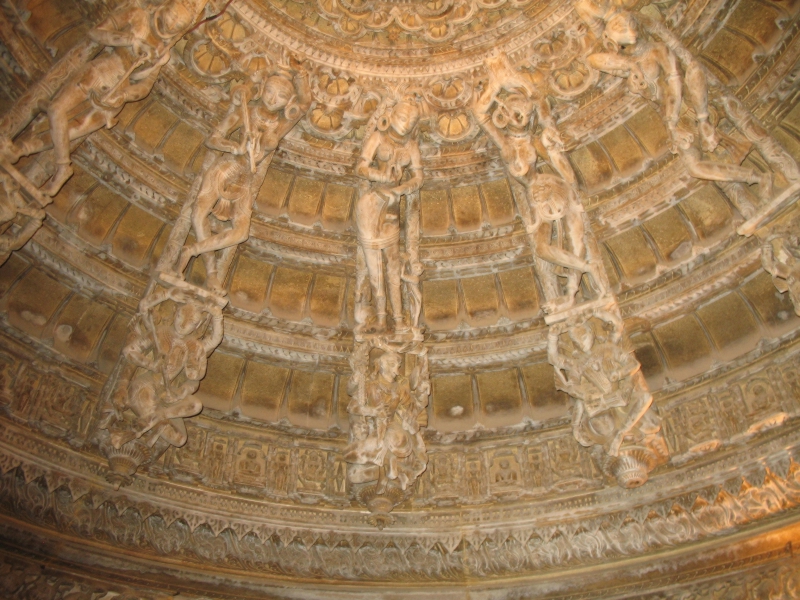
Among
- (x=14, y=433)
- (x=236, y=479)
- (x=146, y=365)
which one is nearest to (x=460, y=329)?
(x=236, y=479)

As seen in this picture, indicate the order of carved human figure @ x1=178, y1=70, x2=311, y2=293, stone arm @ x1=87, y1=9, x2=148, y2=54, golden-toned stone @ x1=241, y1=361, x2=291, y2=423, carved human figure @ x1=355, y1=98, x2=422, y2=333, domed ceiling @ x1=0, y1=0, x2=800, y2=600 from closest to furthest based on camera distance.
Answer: domed ceiling @ x1=0, y1=0, x2=800, y2=600
stone arm @ x1=87, y1=9, x2=148, y2=54
carved human figure @ x1=178, y1=70, x2=311, y2=293
carved human figure @ x1=355, y1=98, x2=422, y2=333
golden-toned stone @ x1=241, y1=361, x2=291, y2=423

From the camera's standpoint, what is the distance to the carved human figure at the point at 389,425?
411 inches

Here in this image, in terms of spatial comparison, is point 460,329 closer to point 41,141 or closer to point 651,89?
point 651,89

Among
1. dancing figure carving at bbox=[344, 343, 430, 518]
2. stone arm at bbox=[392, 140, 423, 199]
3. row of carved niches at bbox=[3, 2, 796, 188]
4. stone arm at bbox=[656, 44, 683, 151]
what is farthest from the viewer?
stone arm at bbox=[392, 140, 423, 199]

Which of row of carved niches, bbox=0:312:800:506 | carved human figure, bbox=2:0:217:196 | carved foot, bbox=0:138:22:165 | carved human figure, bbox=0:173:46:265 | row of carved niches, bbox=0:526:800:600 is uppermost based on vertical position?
carved human figure, bbox=2:0:217:196

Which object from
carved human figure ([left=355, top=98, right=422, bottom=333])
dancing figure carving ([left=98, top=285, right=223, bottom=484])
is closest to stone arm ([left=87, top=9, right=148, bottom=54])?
dancing figure carving ([left=98, top=285, right=223, bottom=484])

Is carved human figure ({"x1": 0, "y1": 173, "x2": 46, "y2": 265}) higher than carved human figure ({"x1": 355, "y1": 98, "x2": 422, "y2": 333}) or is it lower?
lower

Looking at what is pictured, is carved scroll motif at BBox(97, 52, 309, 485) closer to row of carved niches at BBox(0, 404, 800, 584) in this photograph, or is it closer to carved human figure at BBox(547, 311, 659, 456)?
row of carved niches at BBox(0, 404, 800, 584)

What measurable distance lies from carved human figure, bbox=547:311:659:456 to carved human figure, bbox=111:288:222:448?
199 inches

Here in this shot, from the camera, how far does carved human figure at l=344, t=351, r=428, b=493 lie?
10438 mm

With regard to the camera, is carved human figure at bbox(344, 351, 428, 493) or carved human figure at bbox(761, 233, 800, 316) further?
carved human figure at bbox(344, 351, 428, 493)

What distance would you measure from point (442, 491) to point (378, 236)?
13.2 feet

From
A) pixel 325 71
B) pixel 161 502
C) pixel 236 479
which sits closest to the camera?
pixel 161 502

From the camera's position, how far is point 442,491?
11.1m
